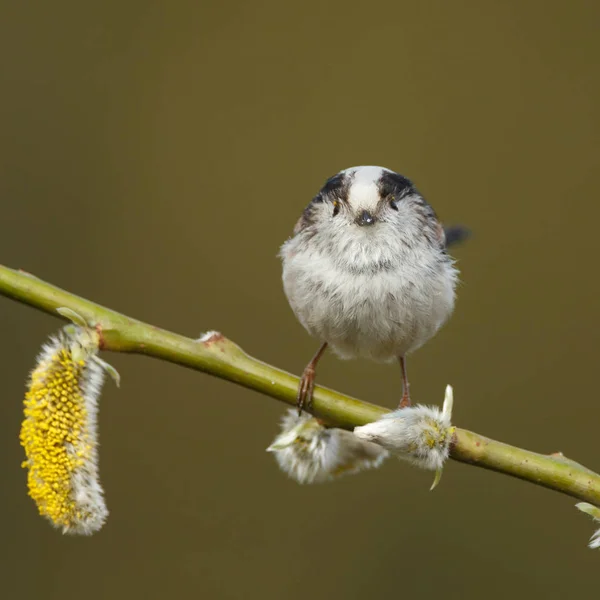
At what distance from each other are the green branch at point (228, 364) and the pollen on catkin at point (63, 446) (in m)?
0.09

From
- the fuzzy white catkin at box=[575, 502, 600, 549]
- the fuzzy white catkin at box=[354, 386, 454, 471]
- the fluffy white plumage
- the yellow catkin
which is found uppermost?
the fluffy white plumage

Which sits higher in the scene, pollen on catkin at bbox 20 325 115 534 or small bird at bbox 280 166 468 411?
small bird at bbox 280 166 468 411

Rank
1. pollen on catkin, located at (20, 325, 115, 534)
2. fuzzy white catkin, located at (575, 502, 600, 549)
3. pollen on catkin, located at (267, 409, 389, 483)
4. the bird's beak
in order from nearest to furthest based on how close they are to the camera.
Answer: pollen on catkin, located at (20, 325, 115, 534), fuzzy white catkin, located at (575, 502, 600, 549), pollen on catkin, located at (267, 409, 389, 483), the bird's beak

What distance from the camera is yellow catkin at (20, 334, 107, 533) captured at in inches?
49.8

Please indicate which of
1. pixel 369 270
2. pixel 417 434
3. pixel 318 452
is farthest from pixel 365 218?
pixel 417 434

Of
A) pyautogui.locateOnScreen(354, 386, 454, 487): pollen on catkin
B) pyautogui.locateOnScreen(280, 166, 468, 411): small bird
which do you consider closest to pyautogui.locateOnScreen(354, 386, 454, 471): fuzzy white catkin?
pyautogui.locateOnScreen(354, 386, 454, 487): pollen on catkin

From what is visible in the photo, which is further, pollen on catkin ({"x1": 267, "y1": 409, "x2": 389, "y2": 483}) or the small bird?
the small bird

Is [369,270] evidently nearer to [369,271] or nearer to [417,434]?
[369,271]

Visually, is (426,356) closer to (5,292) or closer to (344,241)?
(344,241)

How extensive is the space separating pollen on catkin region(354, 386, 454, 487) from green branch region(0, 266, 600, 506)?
5 cm

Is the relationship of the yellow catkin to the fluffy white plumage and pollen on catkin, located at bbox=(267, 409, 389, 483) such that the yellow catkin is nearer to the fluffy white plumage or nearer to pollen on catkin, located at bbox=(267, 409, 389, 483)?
pollen on catkin, located at bbox=(267, 409, 389, 483)

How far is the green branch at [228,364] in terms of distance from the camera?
52.9 inches

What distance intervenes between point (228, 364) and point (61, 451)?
307 mm

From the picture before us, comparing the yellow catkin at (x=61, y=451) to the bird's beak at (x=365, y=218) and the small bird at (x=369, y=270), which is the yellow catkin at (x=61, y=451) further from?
the bird's beak at (x=365, y=218)
